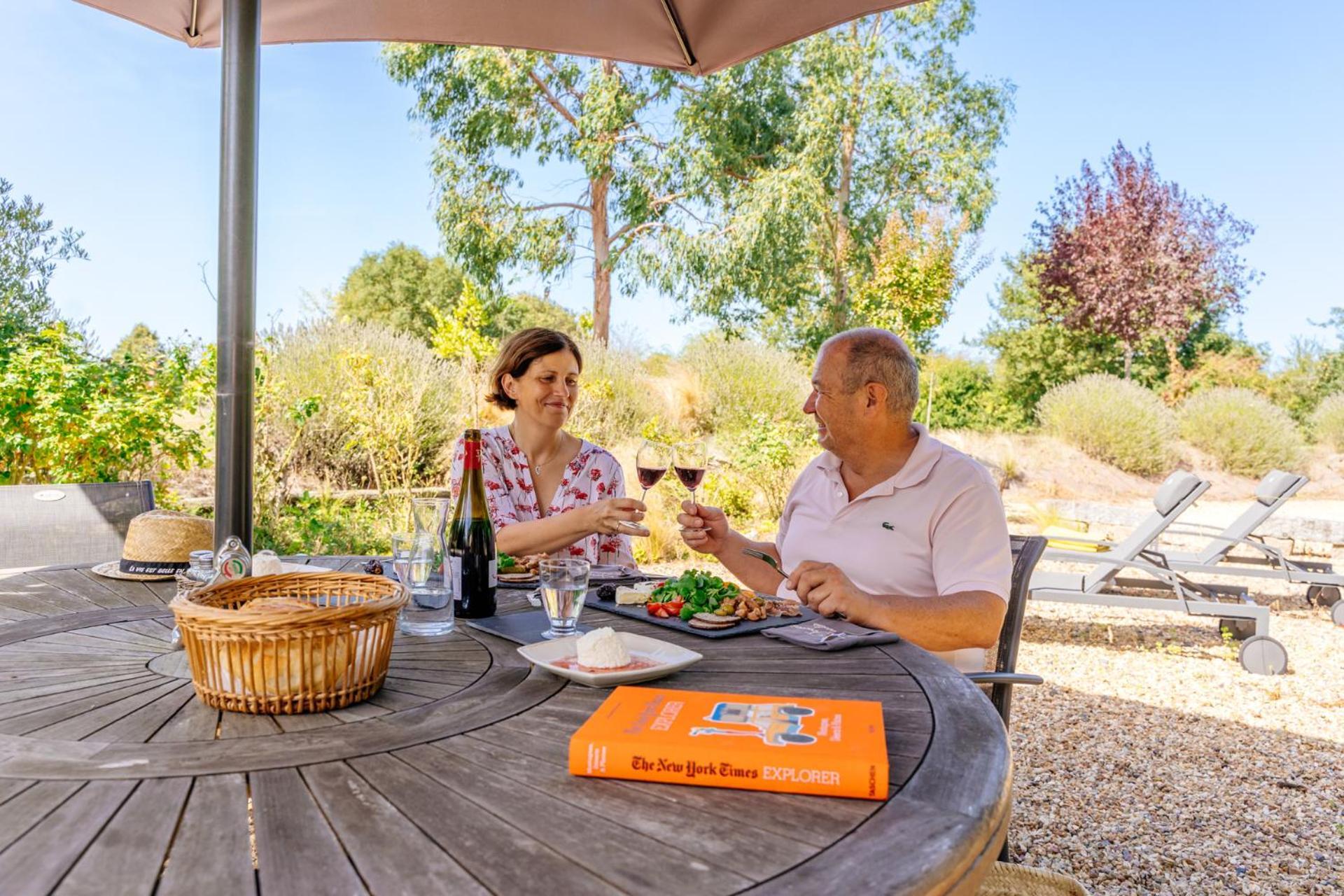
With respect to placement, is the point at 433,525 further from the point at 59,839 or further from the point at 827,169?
the point at 827,169

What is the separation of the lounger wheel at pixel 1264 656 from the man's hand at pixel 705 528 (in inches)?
134

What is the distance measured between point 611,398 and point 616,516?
664cm

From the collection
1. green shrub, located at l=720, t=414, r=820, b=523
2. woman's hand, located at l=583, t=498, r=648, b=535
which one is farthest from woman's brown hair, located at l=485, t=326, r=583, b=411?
green shrub, located at l=720, t=414, r=820, b=523

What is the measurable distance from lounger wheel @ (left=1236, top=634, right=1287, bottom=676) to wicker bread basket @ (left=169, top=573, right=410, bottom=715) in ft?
14.5

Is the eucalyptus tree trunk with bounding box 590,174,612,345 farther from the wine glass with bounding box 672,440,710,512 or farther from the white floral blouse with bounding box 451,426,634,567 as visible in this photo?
the wine glass with bounding box 672,440,710,512

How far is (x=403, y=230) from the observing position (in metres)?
19.1

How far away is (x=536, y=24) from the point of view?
2664 millimetres

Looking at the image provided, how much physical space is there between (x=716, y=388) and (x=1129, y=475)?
16.3ft

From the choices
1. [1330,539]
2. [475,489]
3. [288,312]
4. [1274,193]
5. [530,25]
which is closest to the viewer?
[475,489]

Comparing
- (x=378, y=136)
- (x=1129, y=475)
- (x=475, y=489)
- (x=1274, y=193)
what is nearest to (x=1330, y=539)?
(x=1129, y=475)

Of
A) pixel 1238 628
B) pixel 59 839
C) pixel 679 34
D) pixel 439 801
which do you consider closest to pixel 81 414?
pixel 679 34

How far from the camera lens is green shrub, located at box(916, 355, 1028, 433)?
14617 millimetres

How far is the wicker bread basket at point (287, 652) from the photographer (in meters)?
1.05

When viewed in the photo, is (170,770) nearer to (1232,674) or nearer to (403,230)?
(1232,674)
